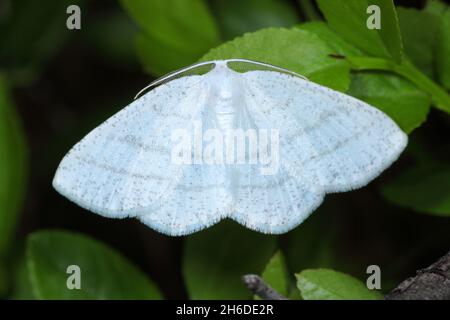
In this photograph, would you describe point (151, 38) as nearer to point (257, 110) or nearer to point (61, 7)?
point (257, 110)

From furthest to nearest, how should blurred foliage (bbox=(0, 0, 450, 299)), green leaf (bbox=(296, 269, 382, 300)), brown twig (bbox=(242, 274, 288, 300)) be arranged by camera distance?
1. blurred foliage (bbox=(0, 0, 450, 299))
2. green leaf (bbox=(296, 269, 382, 300))
3. brown twig (bbox=(242, 274, 288, 300))

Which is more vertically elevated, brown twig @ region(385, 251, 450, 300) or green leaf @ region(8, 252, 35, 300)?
brown twig @ region(385, 251, 450, 300)

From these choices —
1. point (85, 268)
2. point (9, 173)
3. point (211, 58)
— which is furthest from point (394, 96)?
point (9, 173)

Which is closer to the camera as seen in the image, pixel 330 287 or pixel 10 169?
pixel 330 287

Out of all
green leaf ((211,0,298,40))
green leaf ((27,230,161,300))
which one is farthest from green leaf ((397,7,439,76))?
green leaf ((27,230,161,300))

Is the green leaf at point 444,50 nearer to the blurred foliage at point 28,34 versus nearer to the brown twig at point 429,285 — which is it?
the brown twig at point 429,285

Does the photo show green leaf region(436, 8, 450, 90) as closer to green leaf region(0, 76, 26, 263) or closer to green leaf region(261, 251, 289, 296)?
green leaf region(261, 251, 289, 296)

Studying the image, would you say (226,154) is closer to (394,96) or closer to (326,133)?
(326,133)
